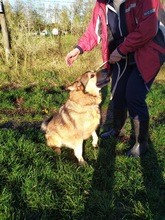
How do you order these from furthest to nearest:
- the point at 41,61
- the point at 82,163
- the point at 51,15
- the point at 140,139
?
the point at 51,15 < the point at 41,61 < the point at 140,139 < the point at 82,163

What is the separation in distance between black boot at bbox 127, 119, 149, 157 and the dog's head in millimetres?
760

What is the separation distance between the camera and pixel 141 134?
3197mm

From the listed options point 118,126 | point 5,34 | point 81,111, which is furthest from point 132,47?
point 5,34

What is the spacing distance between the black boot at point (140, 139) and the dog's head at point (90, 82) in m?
0.76

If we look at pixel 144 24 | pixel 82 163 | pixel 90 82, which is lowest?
pixel 82 163

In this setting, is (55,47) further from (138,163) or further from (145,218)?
(145,218)

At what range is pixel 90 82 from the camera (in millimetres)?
3102

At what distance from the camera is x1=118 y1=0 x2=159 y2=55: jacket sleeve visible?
239 centimetres

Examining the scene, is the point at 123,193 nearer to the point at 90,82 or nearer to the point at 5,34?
the point at 90,82

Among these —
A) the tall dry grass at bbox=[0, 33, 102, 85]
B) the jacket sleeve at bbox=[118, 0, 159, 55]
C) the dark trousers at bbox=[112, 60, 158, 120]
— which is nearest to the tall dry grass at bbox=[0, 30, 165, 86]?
the tall dry grass at bbox=[0, 33, 102, 85]

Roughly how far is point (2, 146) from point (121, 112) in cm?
197

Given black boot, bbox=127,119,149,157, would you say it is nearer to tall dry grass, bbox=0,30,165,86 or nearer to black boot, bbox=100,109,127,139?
black boot, bbox=100,109,127,139

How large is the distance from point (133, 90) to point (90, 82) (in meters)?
0.63

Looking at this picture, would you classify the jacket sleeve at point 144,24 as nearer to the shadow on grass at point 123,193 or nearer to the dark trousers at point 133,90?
the dark trousers at point 133,90
